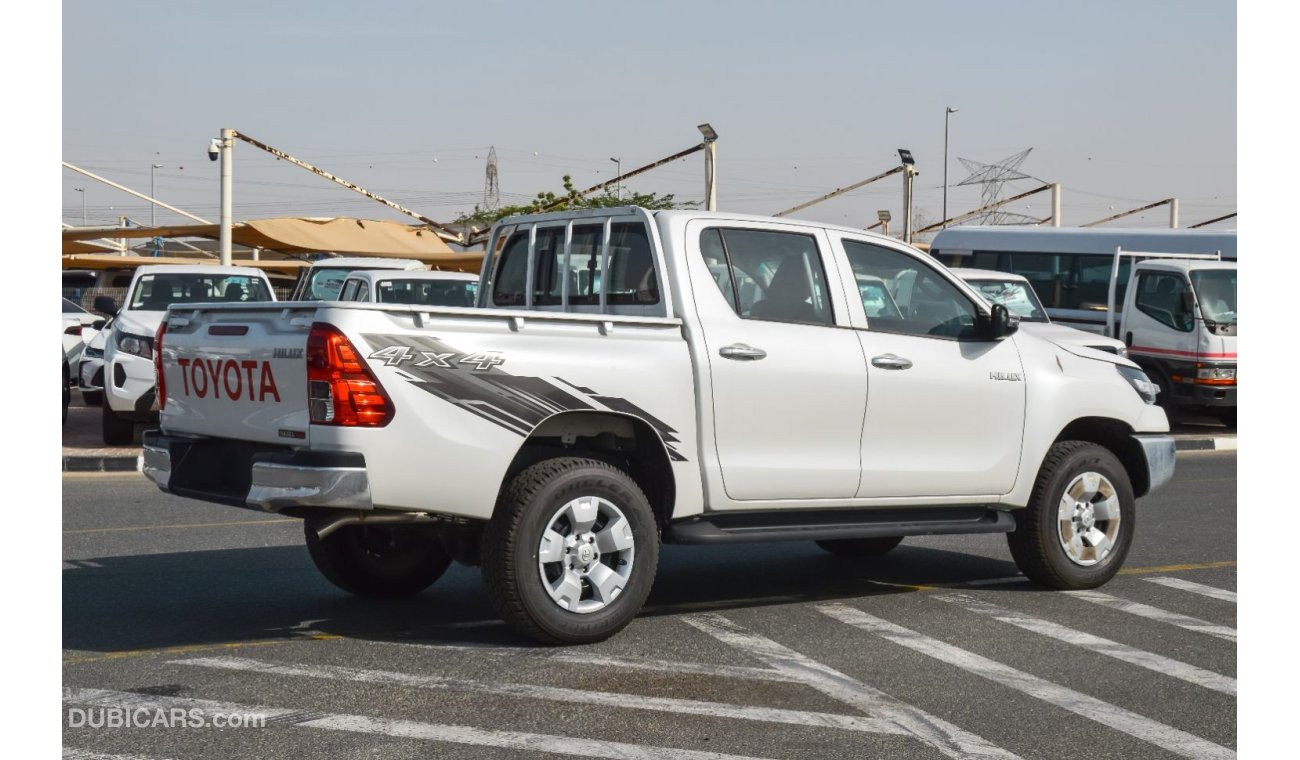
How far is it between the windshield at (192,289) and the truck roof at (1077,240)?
47.9 feet

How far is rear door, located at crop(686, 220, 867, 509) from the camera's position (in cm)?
712

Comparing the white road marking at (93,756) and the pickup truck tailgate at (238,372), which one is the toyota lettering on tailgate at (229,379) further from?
the white road marking at (93,756)

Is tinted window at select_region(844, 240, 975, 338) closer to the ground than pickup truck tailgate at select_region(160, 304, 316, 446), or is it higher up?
higher up

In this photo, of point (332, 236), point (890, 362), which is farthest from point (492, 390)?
point (332, 236)

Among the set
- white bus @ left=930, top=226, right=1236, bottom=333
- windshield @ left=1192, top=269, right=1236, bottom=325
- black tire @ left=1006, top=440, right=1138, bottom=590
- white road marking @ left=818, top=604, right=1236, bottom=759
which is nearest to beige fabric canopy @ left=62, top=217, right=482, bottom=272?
white bus @ left=930, top=226, right=1236, bottom=333

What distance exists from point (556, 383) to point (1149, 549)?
16.5ft

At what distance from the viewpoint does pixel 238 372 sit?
6.54m

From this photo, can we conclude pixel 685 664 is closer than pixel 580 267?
Yes

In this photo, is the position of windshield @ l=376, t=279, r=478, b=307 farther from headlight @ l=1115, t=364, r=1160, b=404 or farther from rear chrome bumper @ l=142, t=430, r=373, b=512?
rear chrome bumper @ l=142, t=430, r=373, b=512

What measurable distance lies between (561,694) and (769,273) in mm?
2551

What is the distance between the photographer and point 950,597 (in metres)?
8.09

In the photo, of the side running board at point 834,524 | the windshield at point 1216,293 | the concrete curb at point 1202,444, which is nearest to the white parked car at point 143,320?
the side running board at point 834,524

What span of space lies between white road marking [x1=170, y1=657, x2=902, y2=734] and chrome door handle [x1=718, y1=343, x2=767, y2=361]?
187 centimetres

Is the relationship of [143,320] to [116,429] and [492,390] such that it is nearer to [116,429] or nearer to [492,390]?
[116,429]
